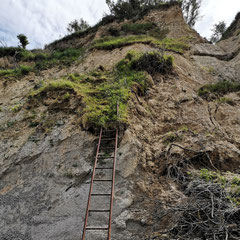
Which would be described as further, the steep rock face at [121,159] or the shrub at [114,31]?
the shrub at [114,31]

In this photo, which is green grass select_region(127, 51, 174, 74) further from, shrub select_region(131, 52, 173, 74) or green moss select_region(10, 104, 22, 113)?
green moss select_region(10, 104, 22, 113)

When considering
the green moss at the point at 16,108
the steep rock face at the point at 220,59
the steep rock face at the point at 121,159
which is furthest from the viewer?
the steep rock face at the point at 220,59

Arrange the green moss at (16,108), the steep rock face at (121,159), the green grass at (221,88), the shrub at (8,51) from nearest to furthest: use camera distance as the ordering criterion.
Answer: the steep rock face at (121,159), the green moss at (16,108), the green grass at (221,88), the shrub at (8,51)

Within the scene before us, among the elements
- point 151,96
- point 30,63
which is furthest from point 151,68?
point 30,63

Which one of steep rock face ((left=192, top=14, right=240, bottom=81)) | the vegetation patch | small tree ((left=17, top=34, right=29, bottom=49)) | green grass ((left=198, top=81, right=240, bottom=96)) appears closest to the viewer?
the vegetation patch

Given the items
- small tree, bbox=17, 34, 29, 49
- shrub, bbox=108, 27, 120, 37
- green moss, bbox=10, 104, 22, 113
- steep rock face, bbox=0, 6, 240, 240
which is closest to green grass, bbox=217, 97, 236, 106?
steep rock face, bbox=0, 6, 240, 240

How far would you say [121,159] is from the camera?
4324mm

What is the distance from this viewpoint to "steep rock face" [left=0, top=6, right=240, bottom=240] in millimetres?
3551

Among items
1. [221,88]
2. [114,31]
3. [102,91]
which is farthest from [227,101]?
[114,31]

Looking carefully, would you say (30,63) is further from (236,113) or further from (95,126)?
(236,113)

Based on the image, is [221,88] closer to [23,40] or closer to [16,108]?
[16,108]

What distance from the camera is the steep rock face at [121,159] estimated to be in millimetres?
3551

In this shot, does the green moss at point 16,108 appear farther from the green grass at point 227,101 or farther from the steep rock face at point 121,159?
the green grass at point 227,101

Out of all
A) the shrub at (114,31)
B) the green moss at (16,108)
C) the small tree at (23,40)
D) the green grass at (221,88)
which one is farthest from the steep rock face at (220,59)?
the small tree at (23,40)
